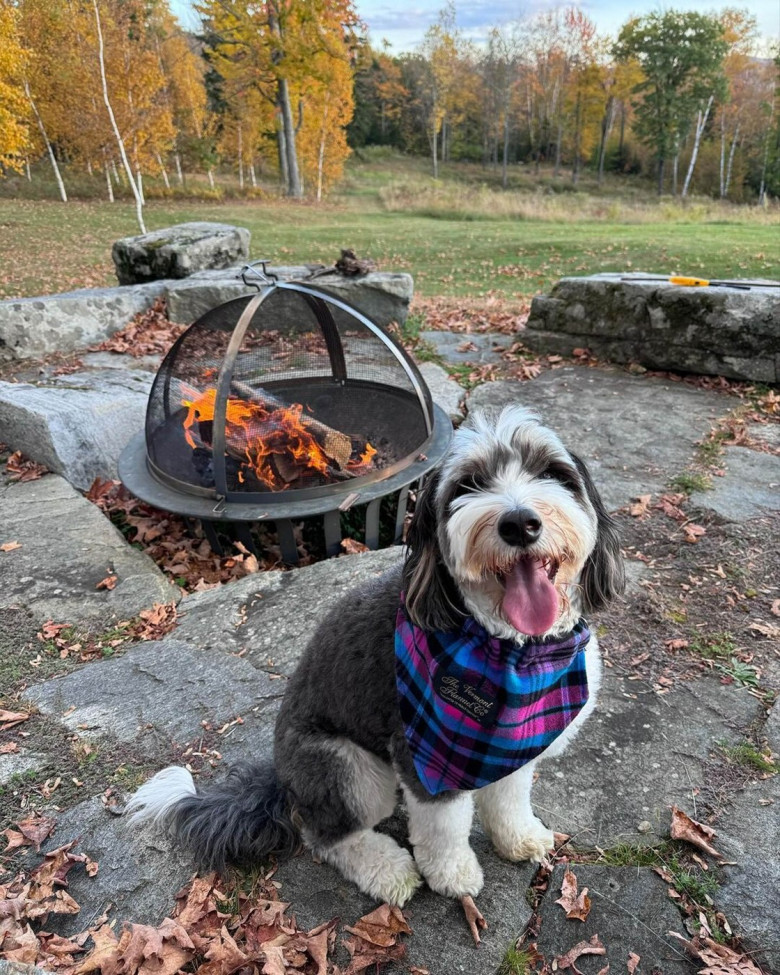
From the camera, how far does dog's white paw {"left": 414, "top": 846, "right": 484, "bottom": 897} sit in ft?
7.48

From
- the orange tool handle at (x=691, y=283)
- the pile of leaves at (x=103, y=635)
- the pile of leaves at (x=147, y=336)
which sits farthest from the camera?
the pile of leaves at (x=147, y=336)

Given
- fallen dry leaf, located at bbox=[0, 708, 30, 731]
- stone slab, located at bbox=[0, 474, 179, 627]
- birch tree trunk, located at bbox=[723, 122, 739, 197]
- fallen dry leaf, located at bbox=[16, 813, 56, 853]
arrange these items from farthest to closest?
birch tree trunk, located at bbox=[723, 122, 739, 197], stone slab, located at bbox=[0, 474, 179, 627], fallen dry leaf, located at bbox=[0, 708, 30, 731], fallen dry leaf, located at bbox=[16, 813, 56, 853]

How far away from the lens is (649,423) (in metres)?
6.22

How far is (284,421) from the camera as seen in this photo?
487 cm

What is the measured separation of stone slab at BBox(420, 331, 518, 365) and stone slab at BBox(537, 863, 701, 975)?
649cm

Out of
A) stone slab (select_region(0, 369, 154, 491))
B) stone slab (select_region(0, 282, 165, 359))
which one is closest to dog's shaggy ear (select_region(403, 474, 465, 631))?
stone slab (select_region(0, 369, 154, 491))

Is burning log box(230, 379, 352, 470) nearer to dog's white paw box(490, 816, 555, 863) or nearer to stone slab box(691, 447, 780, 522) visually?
stone slab box(691, 447, 780, 522)

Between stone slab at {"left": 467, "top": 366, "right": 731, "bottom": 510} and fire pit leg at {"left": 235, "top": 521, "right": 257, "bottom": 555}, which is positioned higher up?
stone slab at {"left": 467, "top": 366, "right": 731, "bottom": 510}

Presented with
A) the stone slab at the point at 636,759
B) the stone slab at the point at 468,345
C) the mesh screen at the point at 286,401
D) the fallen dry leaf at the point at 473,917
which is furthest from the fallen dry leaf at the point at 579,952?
the stone slab at the point at 468,345

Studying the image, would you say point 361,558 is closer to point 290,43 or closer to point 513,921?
point 513,921

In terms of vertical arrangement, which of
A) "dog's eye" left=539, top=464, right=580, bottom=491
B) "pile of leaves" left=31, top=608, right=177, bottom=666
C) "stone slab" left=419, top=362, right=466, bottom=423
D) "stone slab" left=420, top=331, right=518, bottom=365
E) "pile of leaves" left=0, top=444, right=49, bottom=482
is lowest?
"pile of leaves" left=31, top=608, right=177, bottom=666

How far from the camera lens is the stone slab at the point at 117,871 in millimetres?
2277

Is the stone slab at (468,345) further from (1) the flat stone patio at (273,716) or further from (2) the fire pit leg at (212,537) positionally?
(2) the fire pit leg at (212,537)

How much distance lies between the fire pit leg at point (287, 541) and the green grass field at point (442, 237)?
8.98 metres
